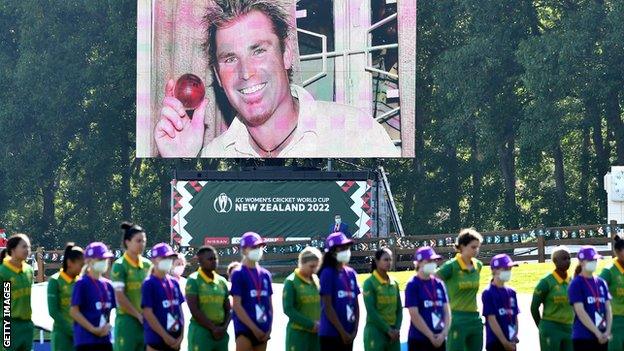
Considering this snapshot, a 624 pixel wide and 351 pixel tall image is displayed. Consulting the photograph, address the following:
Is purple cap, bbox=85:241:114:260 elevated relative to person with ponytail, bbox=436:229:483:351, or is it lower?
elevated

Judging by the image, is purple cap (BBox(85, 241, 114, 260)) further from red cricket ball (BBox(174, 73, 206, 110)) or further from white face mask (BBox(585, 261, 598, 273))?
red cricket ball (BBox(174, 73, 206, 110))

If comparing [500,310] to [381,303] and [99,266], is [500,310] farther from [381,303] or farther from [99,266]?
[99,266]

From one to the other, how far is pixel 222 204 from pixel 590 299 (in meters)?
25.0

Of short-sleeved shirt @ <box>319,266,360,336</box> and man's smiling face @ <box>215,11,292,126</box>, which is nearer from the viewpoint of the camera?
short-sleeved shirt @ <box>319,266,360,336</box>

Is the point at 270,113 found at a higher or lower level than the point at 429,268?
higher

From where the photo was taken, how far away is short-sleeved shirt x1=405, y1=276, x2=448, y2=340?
15.6m

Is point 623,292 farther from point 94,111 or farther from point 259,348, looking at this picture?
point 94,111

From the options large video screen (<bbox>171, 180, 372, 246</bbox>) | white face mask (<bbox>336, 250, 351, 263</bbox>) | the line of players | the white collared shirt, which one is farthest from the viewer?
the white collared shirt

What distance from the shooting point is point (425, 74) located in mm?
54719

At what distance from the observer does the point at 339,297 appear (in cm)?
1570

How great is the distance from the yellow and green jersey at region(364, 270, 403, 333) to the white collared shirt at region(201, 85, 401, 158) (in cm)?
2389

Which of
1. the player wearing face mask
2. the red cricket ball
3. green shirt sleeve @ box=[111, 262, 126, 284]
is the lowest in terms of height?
the player wearing face mask

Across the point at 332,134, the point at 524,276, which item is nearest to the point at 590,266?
the point at 524,276

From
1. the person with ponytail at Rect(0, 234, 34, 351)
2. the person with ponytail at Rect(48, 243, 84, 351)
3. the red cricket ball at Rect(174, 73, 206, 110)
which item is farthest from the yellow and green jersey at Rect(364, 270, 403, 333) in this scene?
the red cricket ball at Rect(174, 73, 206, 110)
